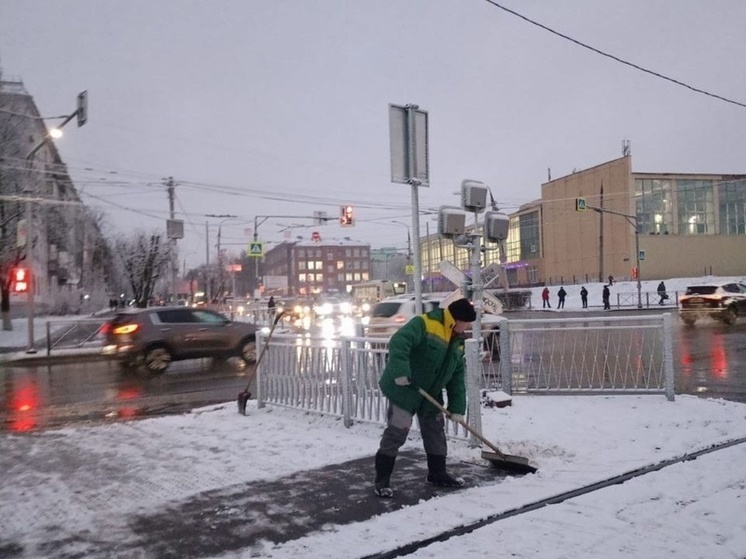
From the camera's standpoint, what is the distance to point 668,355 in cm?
867

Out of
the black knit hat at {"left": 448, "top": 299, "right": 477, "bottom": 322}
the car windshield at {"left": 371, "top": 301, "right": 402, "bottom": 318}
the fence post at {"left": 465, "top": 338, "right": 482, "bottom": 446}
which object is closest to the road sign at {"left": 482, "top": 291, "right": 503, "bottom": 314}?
the fence post at {"left": 465, "top": 338, "right": 482, "bottom": 446}

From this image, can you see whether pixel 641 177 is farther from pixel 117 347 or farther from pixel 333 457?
pixel 333 457

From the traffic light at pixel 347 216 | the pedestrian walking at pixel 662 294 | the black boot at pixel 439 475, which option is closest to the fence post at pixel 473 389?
the black boot at pixel 439 475

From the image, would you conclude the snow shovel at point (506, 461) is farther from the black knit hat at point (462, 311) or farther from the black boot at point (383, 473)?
the black knit hat at point (462, 311)

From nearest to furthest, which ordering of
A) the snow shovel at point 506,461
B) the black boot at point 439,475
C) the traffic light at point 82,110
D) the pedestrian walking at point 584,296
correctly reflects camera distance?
the black boot at point 439,475 < the snow shovel at point 506,461 < the traffic light at point 82,110 < the pedestrian walking at point 584,296

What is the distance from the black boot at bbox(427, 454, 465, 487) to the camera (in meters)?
5.37

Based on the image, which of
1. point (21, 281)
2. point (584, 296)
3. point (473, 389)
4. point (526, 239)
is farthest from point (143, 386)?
point (526, 239)

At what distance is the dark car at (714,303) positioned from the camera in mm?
25312

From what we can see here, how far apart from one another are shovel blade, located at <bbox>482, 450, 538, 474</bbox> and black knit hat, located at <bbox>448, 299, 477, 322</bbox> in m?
1.45

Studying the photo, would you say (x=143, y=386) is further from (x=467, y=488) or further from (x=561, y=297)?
(x=561, y=297)

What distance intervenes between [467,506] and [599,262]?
60.4 meters

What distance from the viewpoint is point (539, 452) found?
6.44 m

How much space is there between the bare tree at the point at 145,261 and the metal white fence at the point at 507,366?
124 ft

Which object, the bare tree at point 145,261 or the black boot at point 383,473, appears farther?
the bare tree at point 145,261
